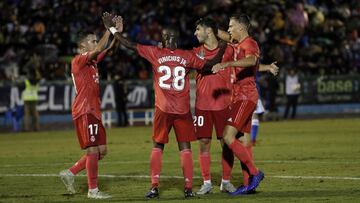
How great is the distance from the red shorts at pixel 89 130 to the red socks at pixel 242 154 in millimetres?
1985

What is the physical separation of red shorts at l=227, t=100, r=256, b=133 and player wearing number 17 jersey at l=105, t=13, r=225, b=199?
2.23ft

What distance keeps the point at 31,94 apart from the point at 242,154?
2015 cm

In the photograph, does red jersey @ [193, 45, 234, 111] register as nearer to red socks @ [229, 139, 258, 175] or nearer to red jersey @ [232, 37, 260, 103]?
red jersey @ [232, 37, 260, 103]

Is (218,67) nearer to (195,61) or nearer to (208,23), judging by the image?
(195,61)

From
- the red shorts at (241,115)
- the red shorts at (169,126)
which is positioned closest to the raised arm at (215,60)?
the red shorts at (241,115)

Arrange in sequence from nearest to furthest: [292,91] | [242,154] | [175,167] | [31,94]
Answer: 1. [242,154]
2. [175,167]
3. [31,94]
4. [292,91]

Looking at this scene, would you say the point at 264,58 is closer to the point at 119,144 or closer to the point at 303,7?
the point at 303,7

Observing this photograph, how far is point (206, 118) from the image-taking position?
14320 mm

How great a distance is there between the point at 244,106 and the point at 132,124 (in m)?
22.1

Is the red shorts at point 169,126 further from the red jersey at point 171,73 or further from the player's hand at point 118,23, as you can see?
the player's hand at point 118,23

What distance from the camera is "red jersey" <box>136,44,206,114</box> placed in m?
13.3

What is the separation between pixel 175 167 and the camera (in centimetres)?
1842

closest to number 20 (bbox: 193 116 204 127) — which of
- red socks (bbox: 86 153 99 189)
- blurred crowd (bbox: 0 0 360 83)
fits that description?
red socks (bbox: 86 153 99 189)

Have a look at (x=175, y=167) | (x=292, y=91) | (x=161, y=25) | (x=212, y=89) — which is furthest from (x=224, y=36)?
(x=161, y=25)
